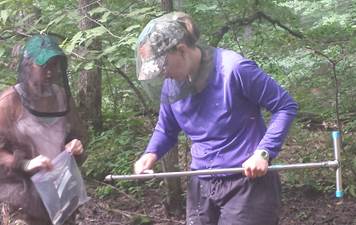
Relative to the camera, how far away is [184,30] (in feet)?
9.04

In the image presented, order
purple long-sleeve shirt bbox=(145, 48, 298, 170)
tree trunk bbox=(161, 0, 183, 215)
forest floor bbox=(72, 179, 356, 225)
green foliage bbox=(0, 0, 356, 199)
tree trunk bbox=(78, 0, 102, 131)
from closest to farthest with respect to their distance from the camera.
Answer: purple long-sleeve shirt bbox=(145, 48, 298, 170), green foliage bbox=(0, 0, 356, 199), tree trunk bbox=(161, 0, 183, 215), forest floor bbox=(72, 179, 356, 225), tree trunk bbox=(78, 0, 102, 131)

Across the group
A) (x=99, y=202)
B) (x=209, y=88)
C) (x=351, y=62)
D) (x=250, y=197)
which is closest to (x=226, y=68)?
(x=209, y=88)

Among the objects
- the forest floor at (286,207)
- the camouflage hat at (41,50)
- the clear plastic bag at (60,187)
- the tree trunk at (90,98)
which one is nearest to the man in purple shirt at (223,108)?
the camouflage hat at (41,50)

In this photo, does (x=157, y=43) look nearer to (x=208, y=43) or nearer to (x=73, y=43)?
(x=73, y=43)

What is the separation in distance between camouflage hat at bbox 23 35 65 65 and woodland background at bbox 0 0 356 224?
0.75m

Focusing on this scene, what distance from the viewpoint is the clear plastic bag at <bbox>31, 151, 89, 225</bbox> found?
338 cm

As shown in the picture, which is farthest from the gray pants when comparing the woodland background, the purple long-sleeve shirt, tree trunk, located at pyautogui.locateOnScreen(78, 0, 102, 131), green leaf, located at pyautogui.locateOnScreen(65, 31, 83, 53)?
tree trunk, located at pyautogui.locateOnScreen(78, 0, 102, 131)

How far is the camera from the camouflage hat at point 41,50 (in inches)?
129

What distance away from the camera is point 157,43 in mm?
2705

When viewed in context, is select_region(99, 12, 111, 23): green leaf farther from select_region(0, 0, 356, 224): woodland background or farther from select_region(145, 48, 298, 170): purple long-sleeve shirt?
select_region(145, 48, 298, 170): purple long-sleeve shirt

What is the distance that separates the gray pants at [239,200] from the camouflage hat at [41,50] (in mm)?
1133

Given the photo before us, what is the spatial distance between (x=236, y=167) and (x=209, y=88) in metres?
0.41

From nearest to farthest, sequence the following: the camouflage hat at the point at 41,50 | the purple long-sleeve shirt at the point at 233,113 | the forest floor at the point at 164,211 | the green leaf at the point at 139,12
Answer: the purple long-sleeve shirt at the point at 233,113 < the camouflage hat at the point at 41,50 < the green leaf at the point at 139,12 < the forest floor at the point at 164,211

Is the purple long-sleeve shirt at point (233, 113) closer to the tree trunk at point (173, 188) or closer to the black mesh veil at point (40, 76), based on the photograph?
the black mesh veil at point (40, 76)
